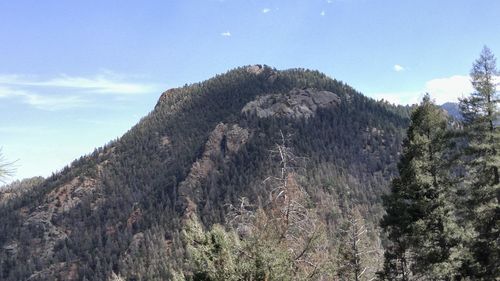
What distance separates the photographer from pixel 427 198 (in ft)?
65.9

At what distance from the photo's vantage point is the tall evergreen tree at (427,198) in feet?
64.3

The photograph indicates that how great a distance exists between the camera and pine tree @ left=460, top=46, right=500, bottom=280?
65.3 ft

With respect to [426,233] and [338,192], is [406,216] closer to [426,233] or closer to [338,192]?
[426,233]

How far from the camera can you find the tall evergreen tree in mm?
19609

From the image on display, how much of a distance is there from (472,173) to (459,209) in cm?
190

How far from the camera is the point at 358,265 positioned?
96.4ft

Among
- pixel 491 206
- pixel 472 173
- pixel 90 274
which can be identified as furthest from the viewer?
pixel 90 274

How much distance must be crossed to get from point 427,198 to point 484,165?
3076mm

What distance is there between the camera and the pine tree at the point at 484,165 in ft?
65.3

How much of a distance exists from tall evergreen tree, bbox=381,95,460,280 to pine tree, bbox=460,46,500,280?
1327 millimetres

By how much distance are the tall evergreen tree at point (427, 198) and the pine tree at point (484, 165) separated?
133cm

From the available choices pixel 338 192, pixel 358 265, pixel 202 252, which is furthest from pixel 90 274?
pixel 202 252

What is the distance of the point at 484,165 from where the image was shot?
66.4ft

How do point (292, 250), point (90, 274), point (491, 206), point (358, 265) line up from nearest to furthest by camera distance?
point (292, 250) < point (491, 206) < point (358, 265) < point (90, 274)
